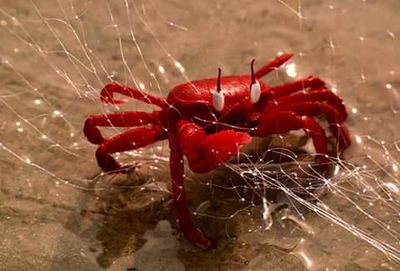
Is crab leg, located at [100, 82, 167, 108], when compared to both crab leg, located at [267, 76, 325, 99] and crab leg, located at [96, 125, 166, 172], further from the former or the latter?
crab leg, located at [267, 76, 325, 99]

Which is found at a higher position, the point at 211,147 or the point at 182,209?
the point at 211,147

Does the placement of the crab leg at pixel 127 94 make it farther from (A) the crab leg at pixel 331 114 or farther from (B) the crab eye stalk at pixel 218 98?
(A) the crab leg at pixel 331 114

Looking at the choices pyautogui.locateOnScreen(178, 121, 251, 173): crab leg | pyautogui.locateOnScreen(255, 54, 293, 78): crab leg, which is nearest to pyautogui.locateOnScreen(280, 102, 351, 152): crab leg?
pyautogui.locateOnScreen(255, 54, 293, 78): crab leg

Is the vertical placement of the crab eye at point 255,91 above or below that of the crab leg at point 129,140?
above

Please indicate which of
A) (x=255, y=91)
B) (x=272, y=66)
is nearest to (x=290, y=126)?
(x=255, y=91)

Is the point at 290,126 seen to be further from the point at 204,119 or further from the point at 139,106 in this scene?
the point at 139,106

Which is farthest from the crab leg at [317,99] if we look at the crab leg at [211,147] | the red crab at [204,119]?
the crab leg at [211,147]

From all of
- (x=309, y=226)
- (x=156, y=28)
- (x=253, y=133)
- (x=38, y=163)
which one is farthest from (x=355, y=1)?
(x=38, y=163)
